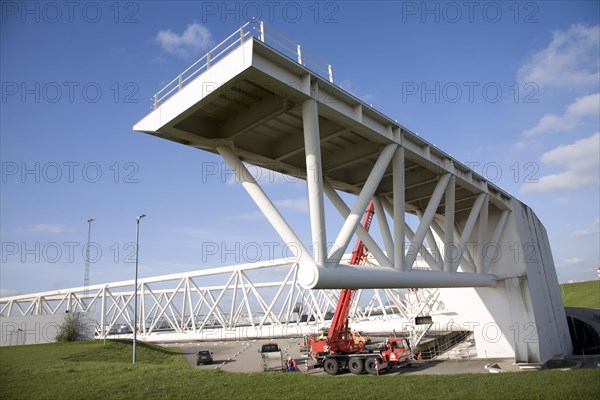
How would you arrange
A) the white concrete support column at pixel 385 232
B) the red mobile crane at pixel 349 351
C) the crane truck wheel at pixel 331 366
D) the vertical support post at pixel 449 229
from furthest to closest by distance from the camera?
1. the crane truck wheel at pixel 331 366
2. the red mobile crane at pixel 349 351
3. the vertical support post at pixel 449 229
4. the white concrete support column at pixel 385 232

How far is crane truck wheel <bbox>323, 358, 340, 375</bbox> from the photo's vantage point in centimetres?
2612

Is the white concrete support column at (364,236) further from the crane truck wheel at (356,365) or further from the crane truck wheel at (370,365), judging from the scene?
the crane truck wheel at (356,365)

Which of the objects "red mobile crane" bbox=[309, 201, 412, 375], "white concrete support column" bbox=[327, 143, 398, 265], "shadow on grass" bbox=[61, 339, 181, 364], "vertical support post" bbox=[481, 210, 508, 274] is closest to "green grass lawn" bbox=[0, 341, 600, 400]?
"white concrete support column" bbox=[327, 143, 398, 265]

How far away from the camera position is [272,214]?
466 inches

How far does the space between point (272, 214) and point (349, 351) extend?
785 inches

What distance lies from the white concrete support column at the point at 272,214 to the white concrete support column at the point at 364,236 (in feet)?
8.68

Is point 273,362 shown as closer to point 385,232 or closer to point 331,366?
point 331,366

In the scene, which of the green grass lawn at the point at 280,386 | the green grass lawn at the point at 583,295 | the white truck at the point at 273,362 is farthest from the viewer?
the green grass lawn at the point at 583,295

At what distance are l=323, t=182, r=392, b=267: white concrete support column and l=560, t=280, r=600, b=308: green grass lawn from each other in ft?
254

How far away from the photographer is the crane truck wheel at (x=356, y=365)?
2523 centimetres

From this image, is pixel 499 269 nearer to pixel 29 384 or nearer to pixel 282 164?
pixel 282 164

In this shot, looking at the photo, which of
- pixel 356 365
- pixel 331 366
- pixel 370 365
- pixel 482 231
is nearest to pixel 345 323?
pixel 331 366

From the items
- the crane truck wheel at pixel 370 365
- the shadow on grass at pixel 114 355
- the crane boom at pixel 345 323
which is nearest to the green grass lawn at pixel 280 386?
the crane truck wheel at pixel 370 365

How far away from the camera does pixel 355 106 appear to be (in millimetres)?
13453
